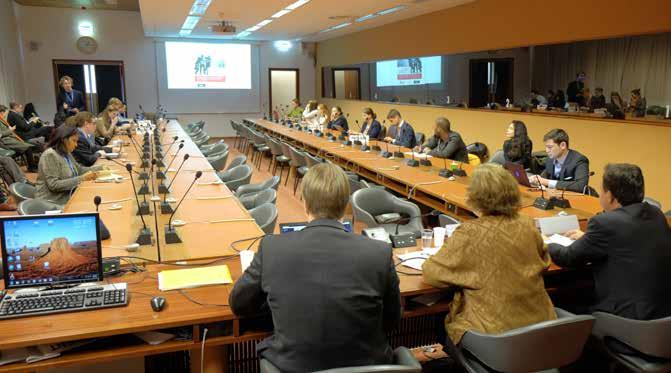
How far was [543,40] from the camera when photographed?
276 inches

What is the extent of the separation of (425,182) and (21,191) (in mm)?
3285

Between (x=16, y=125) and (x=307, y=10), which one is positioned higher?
(x=307, y=10)

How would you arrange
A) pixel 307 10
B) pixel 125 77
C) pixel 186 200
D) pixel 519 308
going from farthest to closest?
pixel 125 77
pixel 307 10
pixel 186 200
pixel 519 308

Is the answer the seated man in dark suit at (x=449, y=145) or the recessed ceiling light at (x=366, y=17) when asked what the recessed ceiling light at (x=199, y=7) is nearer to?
the recessed ceiling light at (x=366, y=17)

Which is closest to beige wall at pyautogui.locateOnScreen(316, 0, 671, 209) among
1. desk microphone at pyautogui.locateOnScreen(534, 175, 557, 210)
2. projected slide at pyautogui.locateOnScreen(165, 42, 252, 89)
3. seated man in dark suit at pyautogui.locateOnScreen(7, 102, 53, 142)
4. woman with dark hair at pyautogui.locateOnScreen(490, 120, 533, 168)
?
woman with dark hair at pyautogui.locateOnScreen(490, 120, 533, 168)

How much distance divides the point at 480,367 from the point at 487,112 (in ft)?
21.9

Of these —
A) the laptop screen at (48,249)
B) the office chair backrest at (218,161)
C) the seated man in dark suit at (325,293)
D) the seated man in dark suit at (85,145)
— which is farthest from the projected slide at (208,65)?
the seated man in dark suit at (325,293)

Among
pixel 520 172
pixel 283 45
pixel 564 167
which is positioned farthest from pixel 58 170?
pixel 283 45

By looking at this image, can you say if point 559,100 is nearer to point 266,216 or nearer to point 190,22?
point 266,216

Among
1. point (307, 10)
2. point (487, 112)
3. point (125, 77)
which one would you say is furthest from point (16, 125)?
point (487, 112)

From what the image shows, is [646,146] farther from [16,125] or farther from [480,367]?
[16,125]

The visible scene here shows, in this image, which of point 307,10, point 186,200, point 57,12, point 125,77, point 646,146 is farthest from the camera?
point 125,77

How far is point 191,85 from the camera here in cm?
1434

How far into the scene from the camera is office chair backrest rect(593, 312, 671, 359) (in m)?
1.96
